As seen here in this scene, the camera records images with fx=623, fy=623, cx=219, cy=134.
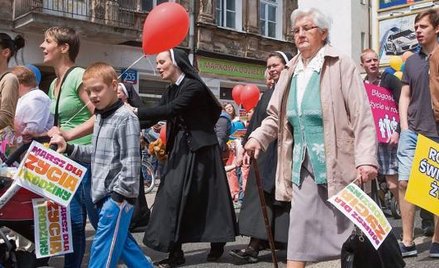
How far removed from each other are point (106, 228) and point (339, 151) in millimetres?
1421

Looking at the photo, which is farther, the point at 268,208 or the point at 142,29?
the point at 142,29

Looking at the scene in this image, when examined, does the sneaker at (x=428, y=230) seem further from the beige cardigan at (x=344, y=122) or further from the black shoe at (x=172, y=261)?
the beige cardigan at (x=344, y=122)

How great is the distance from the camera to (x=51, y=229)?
3.81m

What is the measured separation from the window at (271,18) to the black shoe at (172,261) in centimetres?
2070

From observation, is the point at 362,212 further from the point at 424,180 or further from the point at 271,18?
the point at 271,18

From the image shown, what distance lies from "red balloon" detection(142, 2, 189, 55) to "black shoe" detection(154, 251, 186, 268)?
1905 mm

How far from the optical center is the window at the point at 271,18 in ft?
83.2

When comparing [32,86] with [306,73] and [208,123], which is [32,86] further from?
[306,73]

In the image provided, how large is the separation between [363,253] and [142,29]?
15.5 m

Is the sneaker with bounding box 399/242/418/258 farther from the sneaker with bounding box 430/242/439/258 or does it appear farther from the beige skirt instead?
the beige skirt

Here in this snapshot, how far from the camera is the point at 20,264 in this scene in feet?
12.6

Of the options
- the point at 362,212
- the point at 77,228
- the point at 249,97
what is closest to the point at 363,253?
the point at 362,212

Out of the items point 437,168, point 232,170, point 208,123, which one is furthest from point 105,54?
point 437,168

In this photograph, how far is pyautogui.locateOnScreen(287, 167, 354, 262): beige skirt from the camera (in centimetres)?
358
